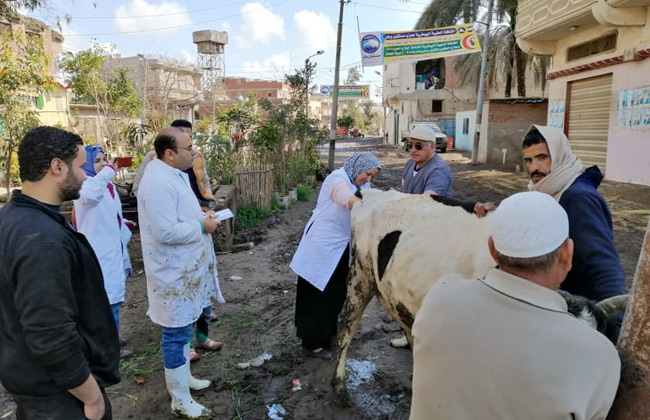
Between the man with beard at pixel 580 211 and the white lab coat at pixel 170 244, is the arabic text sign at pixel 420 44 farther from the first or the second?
the man with beard at pixel 580 211

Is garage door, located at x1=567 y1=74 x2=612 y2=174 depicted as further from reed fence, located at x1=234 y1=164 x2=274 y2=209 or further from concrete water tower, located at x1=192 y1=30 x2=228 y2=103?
concrete water tower, located at x1=192 y1=30 x2=228 y2=103

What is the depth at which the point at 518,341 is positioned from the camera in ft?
3.63

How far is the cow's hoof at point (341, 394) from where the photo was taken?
127 inches

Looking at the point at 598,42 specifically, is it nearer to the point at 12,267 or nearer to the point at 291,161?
the point at 291,161

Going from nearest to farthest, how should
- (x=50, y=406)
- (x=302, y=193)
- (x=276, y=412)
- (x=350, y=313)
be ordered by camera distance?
1. (x=50, y=406)
2. (x=276, y=412)
3. (x=350, y=313)
4. (x=302, y=193)

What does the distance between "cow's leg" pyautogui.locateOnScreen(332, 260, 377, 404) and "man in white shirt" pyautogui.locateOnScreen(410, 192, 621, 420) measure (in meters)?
1.91

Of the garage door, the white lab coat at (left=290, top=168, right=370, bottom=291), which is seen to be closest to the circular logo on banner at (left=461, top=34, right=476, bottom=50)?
the garage door

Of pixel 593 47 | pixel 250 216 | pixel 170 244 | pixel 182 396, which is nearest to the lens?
pixel 170 244

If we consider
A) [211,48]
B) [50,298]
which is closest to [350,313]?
[50,298]

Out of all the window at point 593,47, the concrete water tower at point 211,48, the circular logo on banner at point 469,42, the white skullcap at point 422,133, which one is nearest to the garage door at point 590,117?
the window at point 593,47

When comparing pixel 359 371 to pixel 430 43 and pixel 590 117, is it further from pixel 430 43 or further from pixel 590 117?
pixel 430 43

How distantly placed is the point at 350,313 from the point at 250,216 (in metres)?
5.55

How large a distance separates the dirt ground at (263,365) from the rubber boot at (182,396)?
5.3 inches

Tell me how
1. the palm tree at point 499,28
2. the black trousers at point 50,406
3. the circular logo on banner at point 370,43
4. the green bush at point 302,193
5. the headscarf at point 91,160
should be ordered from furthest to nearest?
the palm tree at point 499,28, the circular logo on banner at point 370,43, the green bush at point 302,193, the headscarf at point 91,160, the black trousers at point 50,406
